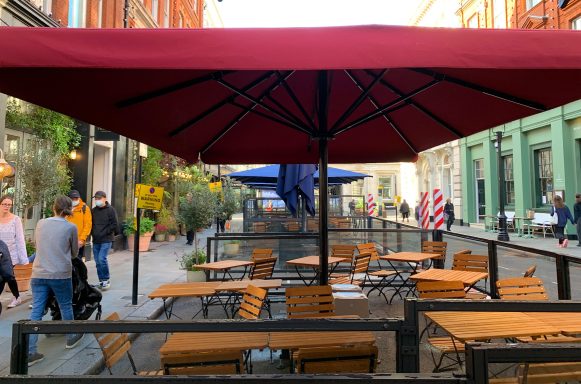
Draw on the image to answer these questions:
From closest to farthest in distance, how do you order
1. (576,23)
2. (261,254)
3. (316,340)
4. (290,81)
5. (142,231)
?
(316,340) → (290,81) → (261,254) → (142,231) → (576,23)

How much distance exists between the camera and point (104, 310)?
6.17m

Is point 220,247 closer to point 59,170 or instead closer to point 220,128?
point 220,128

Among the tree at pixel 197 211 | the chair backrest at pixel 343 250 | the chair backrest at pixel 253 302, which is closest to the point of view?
the chair backrest at pixel 253 302

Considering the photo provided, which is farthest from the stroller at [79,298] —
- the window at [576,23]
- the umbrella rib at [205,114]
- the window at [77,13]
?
the window at [576,23]

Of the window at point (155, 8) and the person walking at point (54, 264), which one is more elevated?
the window at point (155, 8)

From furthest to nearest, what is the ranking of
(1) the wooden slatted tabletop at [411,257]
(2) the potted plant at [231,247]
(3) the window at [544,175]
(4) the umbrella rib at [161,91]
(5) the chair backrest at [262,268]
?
(3) the window at [544,175] < (2) the potted plant at [231,247] < (1) the wooden slatted tabletop at [411,257] < (5) the chair backrest at [262,268] < (4) the umbrella rib at [161,91]

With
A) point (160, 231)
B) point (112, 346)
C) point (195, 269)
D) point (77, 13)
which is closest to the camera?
point (112, 346)

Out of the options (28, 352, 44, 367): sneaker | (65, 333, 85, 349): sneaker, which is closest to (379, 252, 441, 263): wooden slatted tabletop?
(65, 333, 85, 349): sneaker

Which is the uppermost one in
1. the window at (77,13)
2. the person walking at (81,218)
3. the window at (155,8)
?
the window at (155,8)

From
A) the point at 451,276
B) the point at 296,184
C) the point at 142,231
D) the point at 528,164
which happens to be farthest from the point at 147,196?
the point at 528,164

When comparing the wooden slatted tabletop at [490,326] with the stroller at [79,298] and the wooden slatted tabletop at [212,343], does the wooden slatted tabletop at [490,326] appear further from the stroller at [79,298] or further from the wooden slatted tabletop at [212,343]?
the stroller at [79,298]

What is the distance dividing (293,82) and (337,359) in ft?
8.95

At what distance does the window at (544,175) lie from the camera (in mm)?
19016

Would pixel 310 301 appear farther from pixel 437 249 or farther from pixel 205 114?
pixel 437 249
